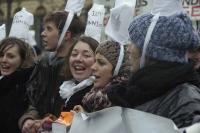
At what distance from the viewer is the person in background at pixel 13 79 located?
5094mm

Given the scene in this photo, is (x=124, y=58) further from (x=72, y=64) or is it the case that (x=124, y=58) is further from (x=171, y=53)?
(x=171, y=53)

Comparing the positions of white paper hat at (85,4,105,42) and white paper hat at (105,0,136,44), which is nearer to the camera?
white paper hat at (105,0,136,44)

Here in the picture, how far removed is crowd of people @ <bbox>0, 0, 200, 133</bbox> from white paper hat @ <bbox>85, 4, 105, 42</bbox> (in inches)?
8.9

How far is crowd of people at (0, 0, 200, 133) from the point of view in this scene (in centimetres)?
256

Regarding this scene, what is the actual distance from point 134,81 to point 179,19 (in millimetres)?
365

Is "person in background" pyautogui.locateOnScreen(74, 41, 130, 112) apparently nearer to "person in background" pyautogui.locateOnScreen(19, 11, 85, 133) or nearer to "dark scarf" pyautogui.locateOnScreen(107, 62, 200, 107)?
"person in background" pyautogui.locateOnScreen(19, 11, 85, 133)

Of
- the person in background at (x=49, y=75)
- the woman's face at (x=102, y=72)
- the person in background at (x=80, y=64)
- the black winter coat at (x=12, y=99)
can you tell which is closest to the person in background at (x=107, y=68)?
the woman's face at (x=102, y=72)

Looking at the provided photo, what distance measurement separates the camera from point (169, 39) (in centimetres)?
265

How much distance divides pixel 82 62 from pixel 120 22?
0.55 metres

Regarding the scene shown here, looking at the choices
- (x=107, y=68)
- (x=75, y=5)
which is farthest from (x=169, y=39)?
(x=75, y=5)

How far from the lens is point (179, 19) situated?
2.72 m

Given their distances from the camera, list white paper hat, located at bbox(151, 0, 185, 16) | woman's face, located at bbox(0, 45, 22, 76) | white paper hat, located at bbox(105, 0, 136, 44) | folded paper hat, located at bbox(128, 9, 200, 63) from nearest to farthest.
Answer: folded paper hat, located at bbox(128, 9, 200, 63) < white paper hat, located at bbox(151, 0, 185, 16) < white paper hat, located at bbox(105, 0, 136, 44) < woman's face, located at bbox(0, 45, 22, 76)

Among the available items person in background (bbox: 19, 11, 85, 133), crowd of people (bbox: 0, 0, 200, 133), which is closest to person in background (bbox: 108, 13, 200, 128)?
crowd of people (bbox: 0, 0, 200, 133)

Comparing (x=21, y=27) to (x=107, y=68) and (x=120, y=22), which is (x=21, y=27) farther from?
(x=107, y=68)
